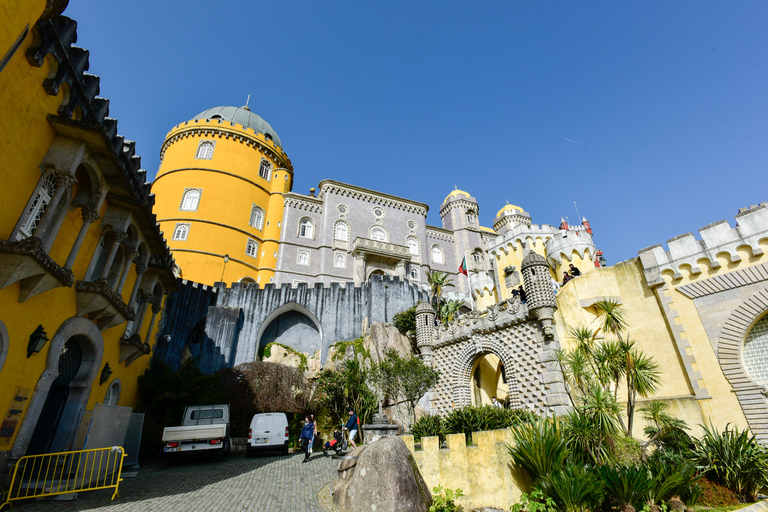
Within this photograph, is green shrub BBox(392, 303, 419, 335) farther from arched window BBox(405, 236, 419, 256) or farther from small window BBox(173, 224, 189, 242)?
small window BBox(173, 224, 189, 242)

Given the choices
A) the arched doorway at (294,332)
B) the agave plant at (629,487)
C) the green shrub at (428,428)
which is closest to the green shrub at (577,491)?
the agave plant at (629,487)

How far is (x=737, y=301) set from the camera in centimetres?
1145

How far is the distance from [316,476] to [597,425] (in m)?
7.23

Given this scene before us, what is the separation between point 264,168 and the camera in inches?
1363

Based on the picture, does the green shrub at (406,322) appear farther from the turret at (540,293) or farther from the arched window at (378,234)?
the arched window at (378,234)

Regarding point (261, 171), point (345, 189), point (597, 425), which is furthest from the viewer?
point (345, 189)

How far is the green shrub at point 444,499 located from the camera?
7.91m

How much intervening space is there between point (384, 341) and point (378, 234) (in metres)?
17.5

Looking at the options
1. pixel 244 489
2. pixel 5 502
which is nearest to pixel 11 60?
pixel 5 502

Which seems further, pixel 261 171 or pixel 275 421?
pixel 261 171

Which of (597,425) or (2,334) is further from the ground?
(2,334)

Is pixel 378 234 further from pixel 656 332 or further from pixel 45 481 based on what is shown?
pixel 45 481

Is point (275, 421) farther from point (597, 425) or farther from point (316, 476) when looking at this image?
point (597, 425)

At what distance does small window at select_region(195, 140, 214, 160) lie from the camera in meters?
31.9
